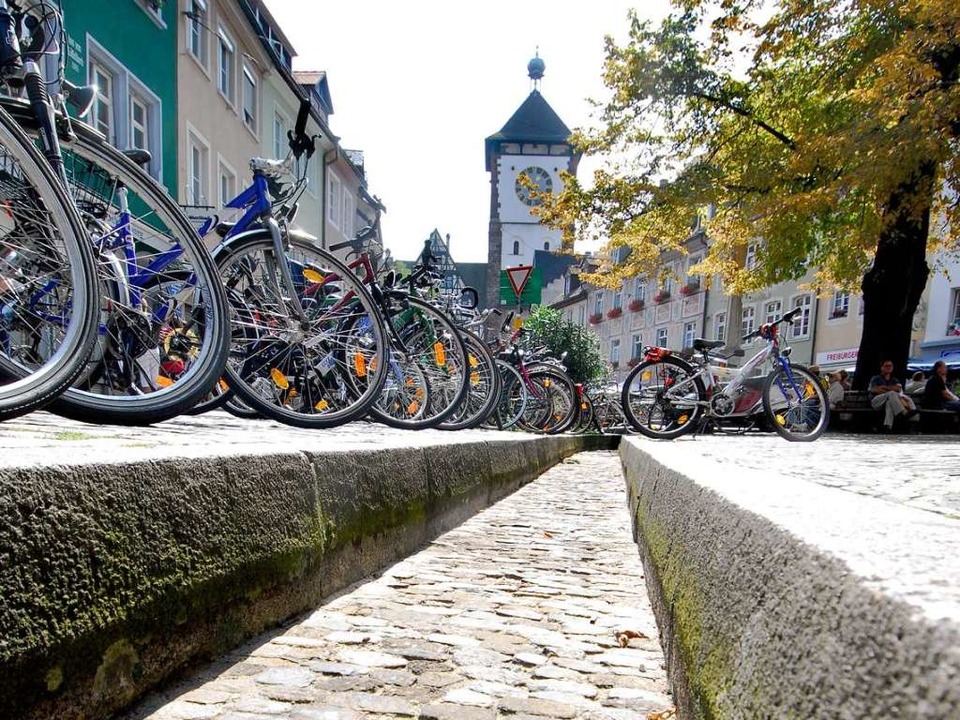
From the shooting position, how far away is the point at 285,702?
1.41m

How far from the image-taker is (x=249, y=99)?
1645cm

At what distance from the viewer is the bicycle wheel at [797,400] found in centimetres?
720

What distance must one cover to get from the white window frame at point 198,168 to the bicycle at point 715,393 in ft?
29.1

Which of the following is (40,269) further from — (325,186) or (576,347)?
(576,347)

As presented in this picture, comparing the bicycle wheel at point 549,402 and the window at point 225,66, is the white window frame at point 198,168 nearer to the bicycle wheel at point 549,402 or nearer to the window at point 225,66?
the window at point 225,66

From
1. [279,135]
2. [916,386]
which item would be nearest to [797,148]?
[916,386]

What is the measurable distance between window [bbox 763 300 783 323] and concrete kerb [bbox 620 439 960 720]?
30.8 m

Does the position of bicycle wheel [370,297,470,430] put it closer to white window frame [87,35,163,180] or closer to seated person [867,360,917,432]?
white window frame [87,35,163,180]

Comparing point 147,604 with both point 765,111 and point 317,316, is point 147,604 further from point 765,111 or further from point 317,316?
point 765,111

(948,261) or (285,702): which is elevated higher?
(948,261)

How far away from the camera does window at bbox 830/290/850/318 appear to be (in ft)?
82.6

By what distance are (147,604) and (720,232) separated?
1255 cm

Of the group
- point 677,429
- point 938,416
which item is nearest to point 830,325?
point 938,416

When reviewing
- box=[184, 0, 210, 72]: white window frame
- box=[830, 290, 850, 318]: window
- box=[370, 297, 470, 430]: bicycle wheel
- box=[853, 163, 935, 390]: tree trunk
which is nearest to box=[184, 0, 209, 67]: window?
box=[184, 0, 210, 72]: white window frame
